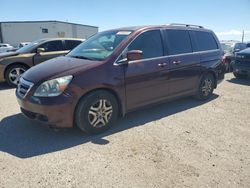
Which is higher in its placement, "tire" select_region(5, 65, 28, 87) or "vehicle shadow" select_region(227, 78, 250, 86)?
"tire" select_region(5, 65, 28, 87)

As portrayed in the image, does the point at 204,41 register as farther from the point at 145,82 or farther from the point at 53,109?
the point at 53,109

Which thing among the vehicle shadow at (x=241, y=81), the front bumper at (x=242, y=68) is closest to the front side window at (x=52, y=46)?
the vehicle shadow at (x=241, y=81)

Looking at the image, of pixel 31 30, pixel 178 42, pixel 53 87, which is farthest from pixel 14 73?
Answer: pixel 31 30

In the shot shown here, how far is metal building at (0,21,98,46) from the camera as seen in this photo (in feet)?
137

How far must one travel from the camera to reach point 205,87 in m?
6.10

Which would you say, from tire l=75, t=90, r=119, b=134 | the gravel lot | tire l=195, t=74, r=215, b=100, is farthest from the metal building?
tire l=75, t=90, r=119, b=134

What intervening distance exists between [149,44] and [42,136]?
2592 millimetres

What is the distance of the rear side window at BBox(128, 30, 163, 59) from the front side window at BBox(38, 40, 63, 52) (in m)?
4.83

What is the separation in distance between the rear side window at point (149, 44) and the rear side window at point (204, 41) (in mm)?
1348

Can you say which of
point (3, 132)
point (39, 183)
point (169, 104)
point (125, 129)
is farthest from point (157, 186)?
point (169, 104)

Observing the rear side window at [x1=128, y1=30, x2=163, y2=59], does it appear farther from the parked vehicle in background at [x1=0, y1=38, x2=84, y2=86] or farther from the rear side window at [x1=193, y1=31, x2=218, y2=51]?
the parked vehicle in background at [x1=0, y1=38, x2=84, y2=86]

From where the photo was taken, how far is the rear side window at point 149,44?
4.49 m

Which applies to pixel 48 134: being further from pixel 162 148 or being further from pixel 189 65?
pixel 189 65

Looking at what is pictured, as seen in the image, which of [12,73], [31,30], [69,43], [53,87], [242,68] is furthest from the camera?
[31,30]
